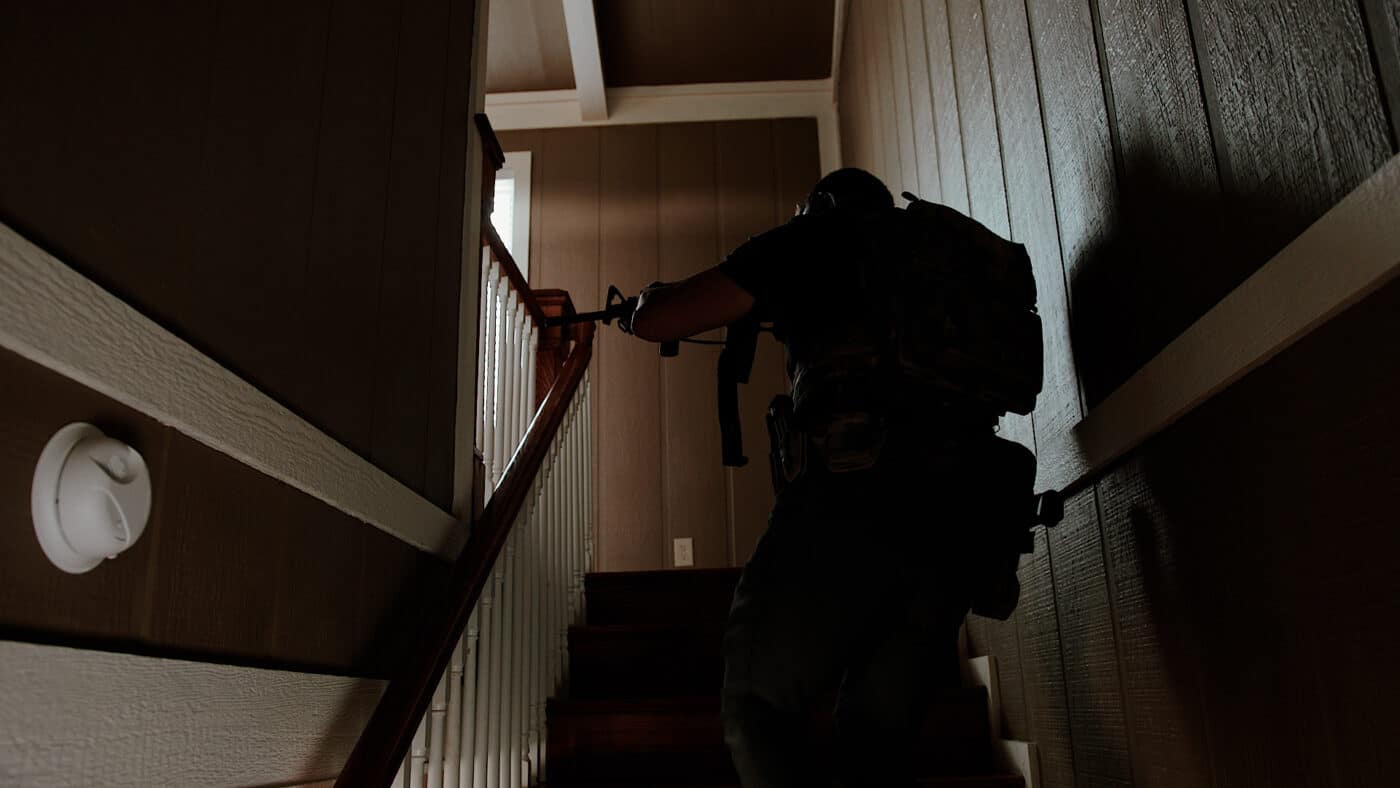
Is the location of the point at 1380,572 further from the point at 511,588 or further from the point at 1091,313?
the point at 511,588

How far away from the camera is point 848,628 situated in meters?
1.44

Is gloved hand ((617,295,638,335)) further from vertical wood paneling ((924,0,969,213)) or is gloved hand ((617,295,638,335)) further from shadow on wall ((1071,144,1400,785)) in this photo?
vertical wood paneling ((924,0,969,213))

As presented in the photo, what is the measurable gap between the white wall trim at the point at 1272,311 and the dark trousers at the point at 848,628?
0.28 m

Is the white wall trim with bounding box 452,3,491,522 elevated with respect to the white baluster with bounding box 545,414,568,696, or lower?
elevated

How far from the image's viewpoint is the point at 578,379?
3.01m

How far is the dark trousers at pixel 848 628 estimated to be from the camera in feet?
4.68

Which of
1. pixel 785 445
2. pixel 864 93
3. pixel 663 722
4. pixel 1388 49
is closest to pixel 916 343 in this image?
pixel 785 445

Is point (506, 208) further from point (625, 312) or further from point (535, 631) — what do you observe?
point (625, 312)

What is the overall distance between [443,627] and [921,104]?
6.27ft

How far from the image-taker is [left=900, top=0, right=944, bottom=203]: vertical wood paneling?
9.12 feet

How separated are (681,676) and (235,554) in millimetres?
1562

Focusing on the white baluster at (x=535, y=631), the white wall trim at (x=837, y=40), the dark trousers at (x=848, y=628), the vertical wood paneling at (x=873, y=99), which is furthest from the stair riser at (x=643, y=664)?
the white wall trim at (x=837, y=40)

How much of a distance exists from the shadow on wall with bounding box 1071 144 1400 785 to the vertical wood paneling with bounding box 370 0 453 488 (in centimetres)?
119

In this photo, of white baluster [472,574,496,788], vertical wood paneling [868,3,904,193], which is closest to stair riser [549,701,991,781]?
white baluster [472,574,496,788]
